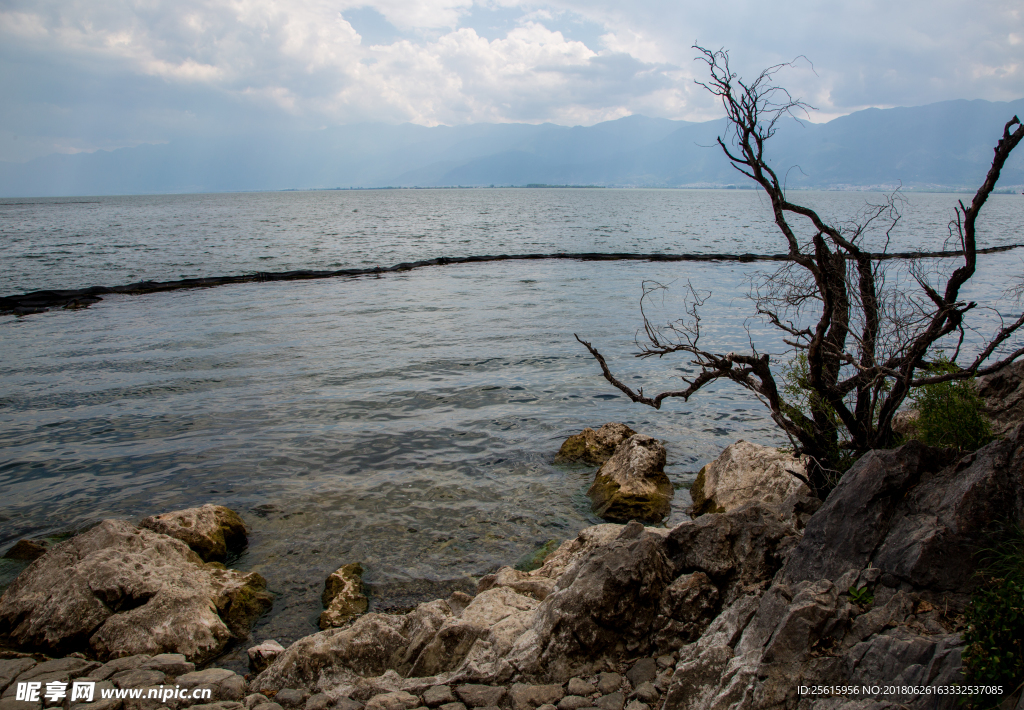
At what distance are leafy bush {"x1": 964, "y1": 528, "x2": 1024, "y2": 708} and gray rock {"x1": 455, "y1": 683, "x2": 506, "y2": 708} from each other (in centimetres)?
326

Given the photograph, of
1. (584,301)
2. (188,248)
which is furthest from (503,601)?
(188,248)

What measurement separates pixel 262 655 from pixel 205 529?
3086 millimetres

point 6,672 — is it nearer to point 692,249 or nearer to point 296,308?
point 296,308

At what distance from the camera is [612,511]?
9.76m

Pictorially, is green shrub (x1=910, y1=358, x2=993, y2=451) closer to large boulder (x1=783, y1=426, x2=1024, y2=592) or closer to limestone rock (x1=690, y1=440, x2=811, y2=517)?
large boulder (x1=783, y1=426, x2=1024, y2=592)

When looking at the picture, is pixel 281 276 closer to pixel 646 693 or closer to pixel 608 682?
pixel 608 682

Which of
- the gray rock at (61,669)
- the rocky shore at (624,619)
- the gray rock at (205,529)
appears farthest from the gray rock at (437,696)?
the gray rock at (205,529)

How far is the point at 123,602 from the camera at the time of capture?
6.82 m

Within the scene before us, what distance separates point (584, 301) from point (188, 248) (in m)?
42.5

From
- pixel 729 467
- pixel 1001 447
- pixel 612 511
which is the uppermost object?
pixel 1001 447

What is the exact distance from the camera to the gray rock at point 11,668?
18.0ft

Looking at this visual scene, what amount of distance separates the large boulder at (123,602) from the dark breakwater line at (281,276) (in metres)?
18.2

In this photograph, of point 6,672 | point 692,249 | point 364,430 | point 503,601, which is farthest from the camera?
point 692,249

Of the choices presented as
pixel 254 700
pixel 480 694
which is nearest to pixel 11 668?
pixel 254 700
